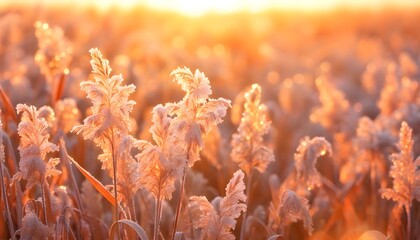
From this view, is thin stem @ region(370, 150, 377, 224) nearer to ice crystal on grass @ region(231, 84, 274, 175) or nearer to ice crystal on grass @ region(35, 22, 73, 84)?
ice crystal on grass @ region(231, 84, 274, 175)

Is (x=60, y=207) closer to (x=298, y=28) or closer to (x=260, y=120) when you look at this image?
(x=260, y=120)

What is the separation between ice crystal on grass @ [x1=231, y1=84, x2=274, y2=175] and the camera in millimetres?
2148

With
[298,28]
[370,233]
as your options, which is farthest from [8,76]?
[298,28]

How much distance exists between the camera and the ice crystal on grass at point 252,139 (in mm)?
2148

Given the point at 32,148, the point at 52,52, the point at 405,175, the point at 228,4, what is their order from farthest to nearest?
the point at 228,4
the point at 52,52
the point at 405,175
the point at 32,148

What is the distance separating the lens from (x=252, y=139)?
2.18 m

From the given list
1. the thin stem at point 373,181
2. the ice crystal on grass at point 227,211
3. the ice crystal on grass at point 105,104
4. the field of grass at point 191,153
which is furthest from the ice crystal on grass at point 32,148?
the thin stem at point 373,181

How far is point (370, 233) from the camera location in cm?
225

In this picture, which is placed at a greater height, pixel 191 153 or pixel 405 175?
pixel 405 175

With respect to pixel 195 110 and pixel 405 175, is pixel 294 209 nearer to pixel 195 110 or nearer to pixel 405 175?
pixel 405 175

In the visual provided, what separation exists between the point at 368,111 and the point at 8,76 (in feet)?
9.53

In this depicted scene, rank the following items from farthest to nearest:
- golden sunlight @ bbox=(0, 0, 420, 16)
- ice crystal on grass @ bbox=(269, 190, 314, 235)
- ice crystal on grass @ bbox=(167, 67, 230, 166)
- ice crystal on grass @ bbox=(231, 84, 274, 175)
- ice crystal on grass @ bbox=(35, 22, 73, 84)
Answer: golden sunlight @ bbox=(0, 0, 420, 16), ice crystal on grass @ bbox=(35, 22, 73, 84), ice crystal on grass @ bbox=(231, 84, 274, 175), ice crystal on grass @ bbox=(269, 190, 314, 235), ice crystal on grass @ bbox=(167, 67, 230, 166)

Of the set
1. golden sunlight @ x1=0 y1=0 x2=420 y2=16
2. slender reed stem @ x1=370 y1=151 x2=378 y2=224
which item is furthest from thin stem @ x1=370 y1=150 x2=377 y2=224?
golden sunlight @ x1=0 y1=0 x2=420 y2=16

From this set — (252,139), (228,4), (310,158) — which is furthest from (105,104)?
(228,4)
